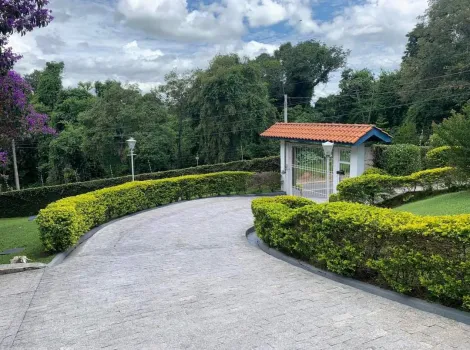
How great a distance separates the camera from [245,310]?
445cm

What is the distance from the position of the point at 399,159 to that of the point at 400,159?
3 cm

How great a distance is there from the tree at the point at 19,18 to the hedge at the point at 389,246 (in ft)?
18.6

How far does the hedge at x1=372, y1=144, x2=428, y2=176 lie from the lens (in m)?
13.9

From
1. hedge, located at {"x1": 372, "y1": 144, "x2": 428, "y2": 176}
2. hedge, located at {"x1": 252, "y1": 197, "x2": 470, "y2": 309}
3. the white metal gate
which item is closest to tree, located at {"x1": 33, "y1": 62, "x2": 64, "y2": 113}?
the white metal gate

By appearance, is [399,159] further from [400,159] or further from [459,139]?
[459,139]

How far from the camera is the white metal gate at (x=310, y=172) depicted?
1464cm

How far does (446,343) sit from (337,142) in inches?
399

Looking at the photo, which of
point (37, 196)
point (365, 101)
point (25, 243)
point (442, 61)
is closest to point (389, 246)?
point (25, 243)

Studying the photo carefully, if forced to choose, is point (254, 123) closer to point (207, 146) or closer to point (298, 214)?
point (207, 146)

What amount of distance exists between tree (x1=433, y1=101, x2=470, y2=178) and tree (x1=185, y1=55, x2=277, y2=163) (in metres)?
21.0

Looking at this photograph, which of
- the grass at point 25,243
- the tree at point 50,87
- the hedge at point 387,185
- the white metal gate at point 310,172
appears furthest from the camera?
the tree at point 50,87

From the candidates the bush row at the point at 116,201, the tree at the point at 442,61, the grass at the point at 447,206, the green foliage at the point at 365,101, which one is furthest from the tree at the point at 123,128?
the grass at the point at 447,206

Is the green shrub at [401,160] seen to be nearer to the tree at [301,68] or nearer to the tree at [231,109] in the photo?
the tree at [231,109]

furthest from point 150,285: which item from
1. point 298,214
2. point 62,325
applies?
point 298,214
